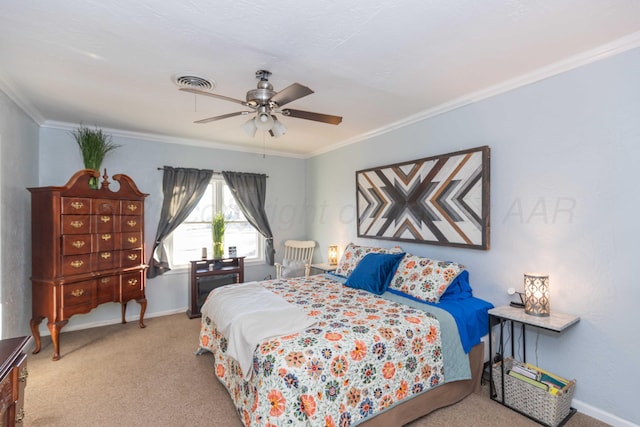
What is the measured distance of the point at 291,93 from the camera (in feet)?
6.79

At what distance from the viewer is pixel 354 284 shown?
125 inches

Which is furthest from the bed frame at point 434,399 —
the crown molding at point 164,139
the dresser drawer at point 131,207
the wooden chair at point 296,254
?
the crown molding at point 164,139

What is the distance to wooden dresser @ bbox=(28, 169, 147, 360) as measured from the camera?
3135mm

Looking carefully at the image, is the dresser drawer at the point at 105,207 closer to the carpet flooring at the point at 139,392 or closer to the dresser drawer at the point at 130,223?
the dresser drawer at the point at 130,223

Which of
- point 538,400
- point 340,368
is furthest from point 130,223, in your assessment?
point 538,400

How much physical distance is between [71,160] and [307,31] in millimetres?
3741

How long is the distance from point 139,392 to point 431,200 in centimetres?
327

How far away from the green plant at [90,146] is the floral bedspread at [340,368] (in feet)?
9.22

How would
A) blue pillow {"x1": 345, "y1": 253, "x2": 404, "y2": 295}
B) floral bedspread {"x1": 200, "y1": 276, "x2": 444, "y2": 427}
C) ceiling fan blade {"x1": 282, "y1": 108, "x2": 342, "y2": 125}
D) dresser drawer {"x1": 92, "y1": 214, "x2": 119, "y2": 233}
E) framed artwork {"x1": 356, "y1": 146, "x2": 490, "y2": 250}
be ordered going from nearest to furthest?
1. floral bedspread {"x1": 200, "y1": 276, "x2": 444, "y2": 427}
2. ceiling fan blade {"x1": 282, "y1": 108, "x2": 342, "y2": 125}
3. framed artwork {"x1": 356, "y1": 146, "x2": 490, "y2": 250}
4. blue pillow {"x1": 345, "y1": 253, "x2": 404, "y2": 295}
5. dresser drawer {"x1": 92, "y1": 214, "x2": 119, "y2": 233}

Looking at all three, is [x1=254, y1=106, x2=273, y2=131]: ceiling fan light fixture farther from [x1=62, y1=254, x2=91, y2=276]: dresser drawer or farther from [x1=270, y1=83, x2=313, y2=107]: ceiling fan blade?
[x1=62, y1=254, x2=91, y2=276]: dresser drawer

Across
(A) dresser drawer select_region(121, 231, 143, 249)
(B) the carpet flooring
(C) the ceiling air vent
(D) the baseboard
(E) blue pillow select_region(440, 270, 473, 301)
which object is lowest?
(B) the carpet flooring

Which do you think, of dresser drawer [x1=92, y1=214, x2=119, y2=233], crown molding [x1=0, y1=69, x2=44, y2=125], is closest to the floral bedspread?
dresser drawer [x1=92, y1=214, x2=119, y2=233]

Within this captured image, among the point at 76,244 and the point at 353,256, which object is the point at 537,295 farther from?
the point at 76,244

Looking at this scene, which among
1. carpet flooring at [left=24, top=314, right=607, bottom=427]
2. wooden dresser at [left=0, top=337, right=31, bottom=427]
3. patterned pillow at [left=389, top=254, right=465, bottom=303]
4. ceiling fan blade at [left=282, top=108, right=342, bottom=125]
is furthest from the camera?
patterned pillow at [left=389, top=254, right=465, bottom=303]
